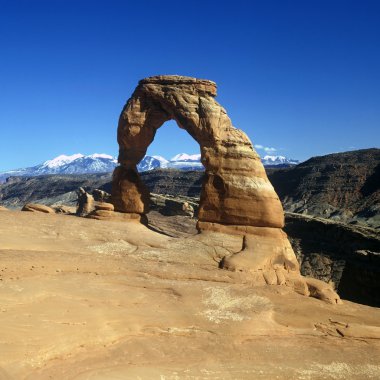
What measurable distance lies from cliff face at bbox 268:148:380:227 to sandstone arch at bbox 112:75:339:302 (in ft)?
141

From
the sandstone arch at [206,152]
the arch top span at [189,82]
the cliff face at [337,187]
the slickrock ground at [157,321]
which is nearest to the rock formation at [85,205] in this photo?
the sandstone arch at [206,152]

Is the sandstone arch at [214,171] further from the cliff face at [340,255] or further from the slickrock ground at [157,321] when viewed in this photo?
the cliff face at [340,255]

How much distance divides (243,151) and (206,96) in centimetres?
337

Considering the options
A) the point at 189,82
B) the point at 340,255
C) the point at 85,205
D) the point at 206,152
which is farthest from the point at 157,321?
the point at 85,205

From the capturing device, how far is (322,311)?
1265cm

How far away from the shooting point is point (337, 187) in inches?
2972

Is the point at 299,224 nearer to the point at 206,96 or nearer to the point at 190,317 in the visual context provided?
the point at 206,96

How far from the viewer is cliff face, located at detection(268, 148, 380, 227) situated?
213 ft

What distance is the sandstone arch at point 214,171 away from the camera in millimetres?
17483

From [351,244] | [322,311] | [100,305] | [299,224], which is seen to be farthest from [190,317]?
[299,224]

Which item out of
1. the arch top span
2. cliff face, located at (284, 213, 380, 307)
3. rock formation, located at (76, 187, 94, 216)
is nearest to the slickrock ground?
the arch top span

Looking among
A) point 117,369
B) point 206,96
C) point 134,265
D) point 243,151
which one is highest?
point 206,96

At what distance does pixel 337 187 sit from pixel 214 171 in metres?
61.6

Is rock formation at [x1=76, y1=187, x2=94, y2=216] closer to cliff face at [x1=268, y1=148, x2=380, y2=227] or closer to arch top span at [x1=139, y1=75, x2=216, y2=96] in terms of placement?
arch top span at [x1=139, y1=75, x2=216, y2=96]
